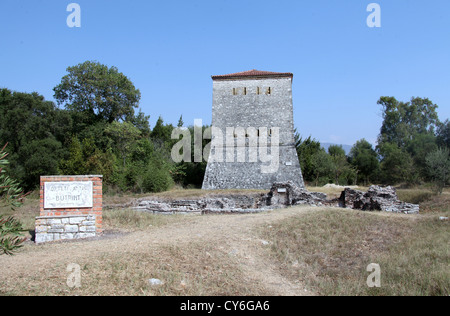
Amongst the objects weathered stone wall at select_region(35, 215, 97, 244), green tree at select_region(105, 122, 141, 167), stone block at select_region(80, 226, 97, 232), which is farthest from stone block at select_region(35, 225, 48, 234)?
green tree at select_region(105, 122, 141, 167)

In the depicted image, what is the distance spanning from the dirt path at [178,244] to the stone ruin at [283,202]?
4.56 metres

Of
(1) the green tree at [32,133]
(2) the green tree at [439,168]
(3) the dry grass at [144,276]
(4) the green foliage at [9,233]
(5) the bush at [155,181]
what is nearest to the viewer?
(4) the green foliage at [9,233]

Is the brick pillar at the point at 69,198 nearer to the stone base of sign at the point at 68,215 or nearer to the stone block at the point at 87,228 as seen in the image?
the stone base of sign at the point at 68,215

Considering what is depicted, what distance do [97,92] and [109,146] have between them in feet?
19.7

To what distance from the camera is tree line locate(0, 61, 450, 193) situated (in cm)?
2947

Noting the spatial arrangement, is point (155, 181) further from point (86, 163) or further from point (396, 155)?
point (396, 155)

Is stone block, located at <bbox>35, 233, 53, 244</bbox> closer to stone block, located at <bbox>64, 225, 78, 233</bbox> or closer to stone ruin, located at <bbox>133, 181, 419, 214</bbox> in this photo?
stone block, located at <bbox>64, 225, 78, 233</bbox>

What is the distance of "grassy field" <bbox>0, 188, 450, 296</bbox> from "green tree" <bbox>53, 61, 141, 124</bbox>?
28639mm

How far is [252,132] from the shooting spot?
2825 centimetres

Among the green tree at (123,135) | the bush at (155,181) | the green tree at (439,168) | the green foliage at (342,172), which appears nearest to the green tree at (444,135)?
the green foliage at (342,172)

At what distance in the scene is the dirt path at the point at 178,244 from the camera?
5.99 meters

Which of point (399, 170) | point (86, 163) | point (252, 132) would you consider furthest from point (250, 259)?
point (399, 170)
